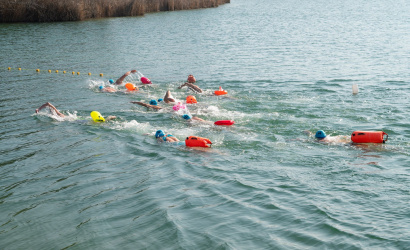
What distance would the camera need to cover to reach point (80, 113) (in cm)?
1596

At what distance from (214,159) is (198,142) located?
2.23 feet

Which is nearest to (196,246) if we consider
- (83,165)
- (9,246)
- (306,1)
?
(9,246)

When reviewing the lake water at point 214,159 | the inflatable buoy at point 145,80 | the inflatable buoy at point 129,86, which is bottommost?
the lake water at point 214,159

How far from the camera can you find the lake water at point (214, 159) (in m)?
7.98

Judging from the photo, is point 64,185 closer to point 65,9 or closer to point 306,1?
point 65,9

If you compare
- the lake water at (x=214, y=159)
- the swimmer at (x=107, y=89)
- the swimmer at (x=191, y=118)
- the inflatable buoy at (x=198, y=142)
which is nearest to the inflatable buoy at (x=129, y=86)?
the lake water at (x=214, y=159)

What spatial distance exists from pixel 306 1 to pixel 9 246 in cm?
7503

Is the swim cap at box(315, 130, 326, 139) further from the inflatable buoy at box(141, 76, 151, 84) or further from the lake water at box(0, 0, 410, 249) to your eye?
the inflatable buoy at box(141, 76, 151, 84)

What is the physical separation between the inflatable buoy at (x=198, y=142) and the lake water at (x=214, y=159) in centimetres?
21

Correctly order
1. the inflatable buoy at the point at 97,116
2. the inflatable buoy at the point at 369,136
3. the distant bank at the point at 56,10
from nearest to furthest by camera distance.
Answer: the inflatable buoy at the point at 369,136, the inflatable buoy at the point at 97,116, the distant bank at the point at 56,10

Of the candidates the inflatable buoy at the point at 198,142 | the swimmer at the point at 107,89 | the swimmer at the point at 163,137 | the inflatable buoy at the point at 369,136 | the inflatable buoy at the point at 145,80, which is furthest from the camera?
the inflatable buoy at the point at 145,80

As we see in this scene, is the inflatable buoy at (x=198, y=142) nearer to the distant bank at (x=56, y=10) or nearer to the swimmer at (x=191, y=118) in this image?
the swimmer at (x=191, y=118)

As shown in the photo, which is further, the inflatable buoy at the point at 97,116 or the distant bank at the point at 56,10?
the distant bank at the point at 56,10

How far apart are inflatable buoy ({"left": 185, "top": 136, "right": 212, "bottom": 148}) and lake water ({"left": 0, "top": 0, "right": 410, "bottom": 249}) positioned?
212 millimetres
